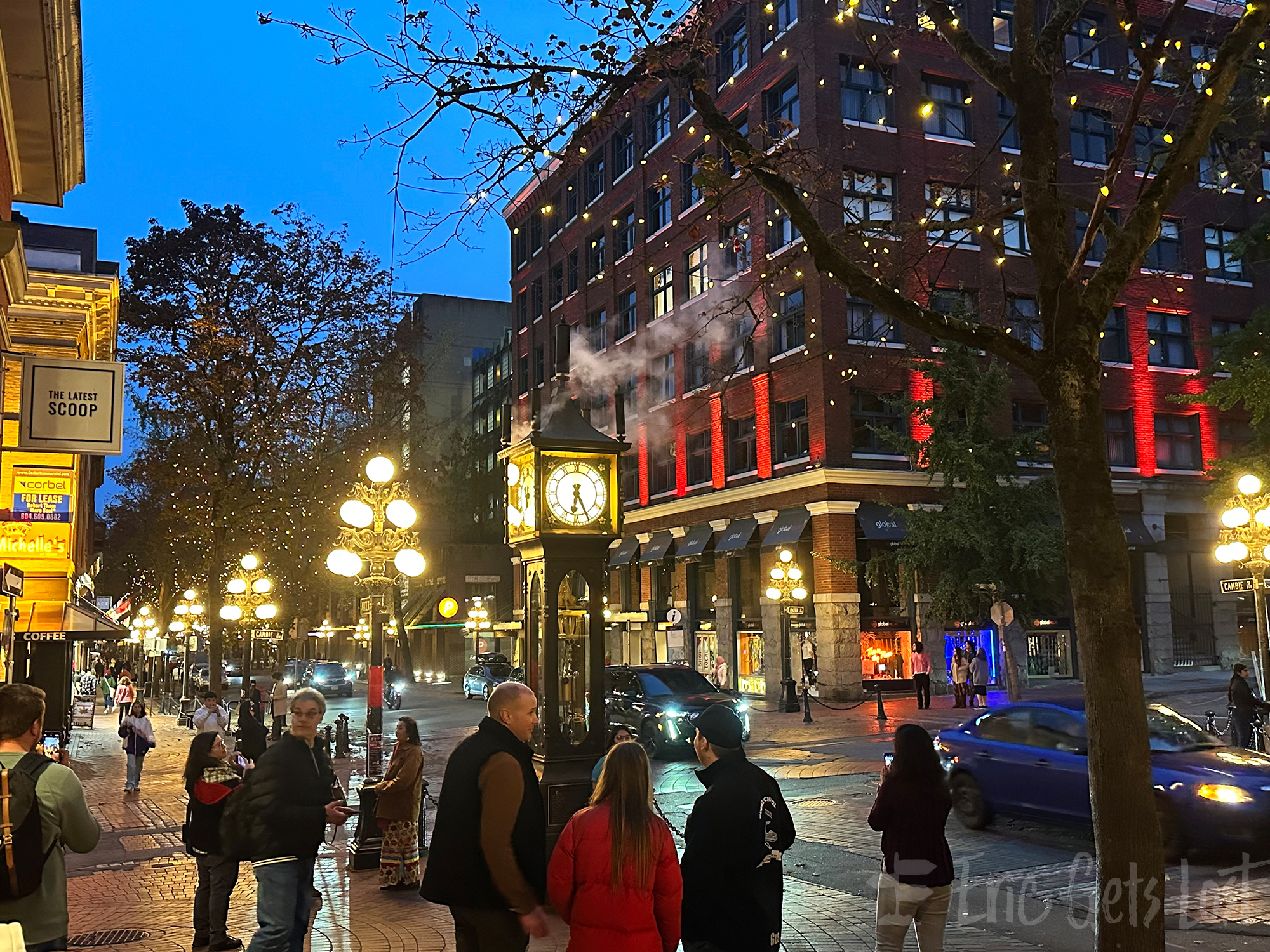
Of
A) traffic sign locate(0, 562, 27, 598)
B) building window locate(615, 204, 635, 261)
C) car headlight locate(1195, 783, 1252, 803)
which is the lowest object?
car headlight locate(1195, 783, 1252, 803)

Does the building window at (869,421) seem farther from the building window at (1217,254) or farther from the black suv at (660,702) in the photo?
the black suv at (660,702)

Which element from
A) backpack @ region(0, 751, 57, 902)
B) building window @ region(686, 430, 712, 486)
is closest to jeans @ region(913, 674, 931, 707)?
building window @ region(686, 430, 712, 486)

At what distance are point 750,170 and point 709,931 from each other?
4.63 m

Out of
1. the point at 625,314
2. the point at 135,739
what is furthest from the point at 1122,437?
the point at 135,739

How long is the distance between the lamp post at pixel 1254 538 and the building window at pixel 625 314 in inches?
1233

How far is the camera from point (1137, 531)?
3762cm

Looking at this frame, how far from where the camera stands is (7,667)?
1528cm

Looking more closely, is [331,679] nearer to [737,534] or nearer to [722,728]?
[737,534]

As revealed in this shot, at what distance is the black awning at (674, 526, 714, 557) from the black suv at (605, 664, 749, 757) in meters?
17.3

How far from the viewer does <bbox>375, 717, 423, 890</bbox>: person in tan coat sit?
9773mm

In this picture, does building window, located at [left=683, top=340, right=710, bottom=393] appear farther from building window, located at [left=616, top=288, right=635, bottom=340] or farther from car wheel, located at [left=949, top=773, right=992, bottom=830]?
car wheel, located at [left=949, top=773, right=992, bottom=830]

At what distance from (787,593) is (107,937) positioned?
25.3 metres

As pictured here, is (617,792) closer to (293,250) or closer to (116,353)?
(293,250)

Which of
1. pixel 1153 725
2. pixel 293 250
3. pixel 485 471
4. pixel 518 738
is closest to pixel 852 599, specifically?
pixel 293 250
